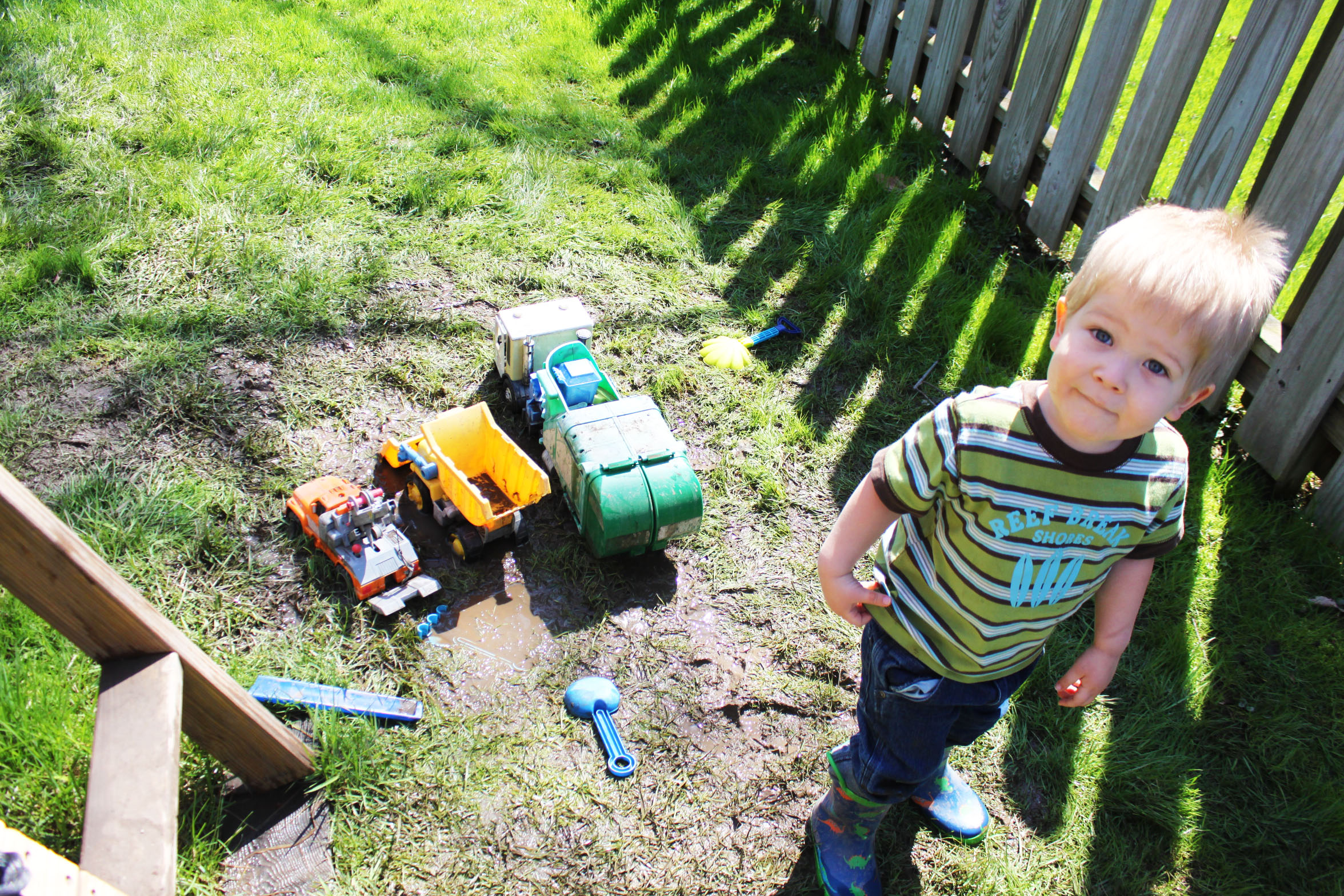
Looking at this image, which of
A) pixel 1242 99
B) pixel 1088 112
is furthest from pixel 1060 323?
pixel 1088 112

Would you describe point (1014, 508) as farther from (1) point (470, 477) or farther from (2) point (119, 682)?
(1) point (470, 477)

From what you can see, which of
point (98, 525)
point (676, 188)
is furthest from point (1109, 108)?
point (98, 525)

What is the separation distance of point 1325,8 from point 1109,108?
2.38 meters

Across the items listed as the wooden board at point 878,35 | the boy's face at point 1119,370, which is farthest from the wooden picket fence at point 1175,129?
the boy's face at point 1119,370

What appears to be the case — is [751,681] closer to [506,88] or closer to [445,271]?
[445,271]

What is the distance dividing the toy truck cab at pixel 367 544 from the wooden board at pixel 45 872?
1.42 meters

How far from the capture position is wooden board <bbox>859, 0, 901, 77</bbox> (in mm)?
5094

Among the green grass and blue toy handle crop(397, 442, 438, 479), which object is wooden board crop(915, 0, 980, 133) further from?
blue toy handle crop(397, 442, 438, 479)

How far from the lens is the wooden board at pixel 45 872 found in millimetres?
1055

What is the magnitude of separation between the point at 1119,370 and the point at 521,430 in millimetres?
2247

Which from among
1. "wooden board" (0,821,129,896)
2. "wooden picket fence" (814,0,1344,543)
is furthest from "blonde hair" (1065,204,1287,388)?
"wooden picket fence" (814,0,1344,543)

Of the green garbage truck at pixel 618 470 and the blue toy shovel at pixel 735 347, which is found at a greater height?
the green garbage truck at pixel 618 470

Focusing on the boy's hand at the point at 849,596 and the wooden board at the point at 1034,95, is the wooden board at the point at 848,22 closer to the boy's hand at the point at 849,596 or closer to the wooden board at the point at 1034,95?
the wooden board at the point at 1034,95

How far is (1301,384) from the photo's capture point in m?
3.05
